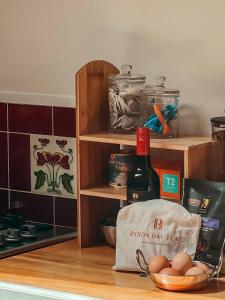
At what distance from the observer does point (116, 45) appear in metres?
3.00

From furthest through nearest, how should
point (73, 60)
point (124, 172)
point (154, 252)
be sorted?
point (73, 60) → point (124, 172) → point (154, 252)

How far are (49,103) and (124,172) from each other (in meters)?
0.50

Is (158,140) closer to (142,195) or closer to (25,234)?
(142,195)

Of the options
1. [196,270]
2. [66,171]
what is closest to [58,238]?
[66,171]

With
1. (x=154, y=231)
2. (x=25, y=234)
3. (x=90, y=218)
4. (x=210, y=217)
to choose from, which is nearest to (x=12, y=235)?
(x=25, y=234)

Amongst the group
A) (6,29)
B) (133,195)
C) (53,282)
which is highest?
(6,29)

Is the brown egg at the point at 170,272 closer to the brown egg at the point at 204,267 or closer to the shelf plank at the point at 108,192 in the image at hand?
the brown egg at the point at 204,267

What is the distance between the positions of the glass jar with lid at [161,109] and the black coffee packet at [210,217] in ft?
0.84

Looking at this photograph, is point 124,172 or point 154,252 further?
point 124,172

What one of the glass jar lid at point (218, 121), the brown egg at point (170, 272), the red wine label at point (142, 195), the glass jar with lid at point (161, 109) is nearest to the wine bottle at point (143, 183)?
the red wine label at point (142, 195)

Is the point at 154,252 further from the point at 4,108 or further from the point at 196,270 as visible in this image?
the point at 4,108

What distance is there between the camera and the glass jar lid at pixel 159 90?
109 inches

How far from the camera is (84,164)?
9.27 feet

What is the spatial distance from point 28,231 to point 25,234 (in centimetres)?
5
